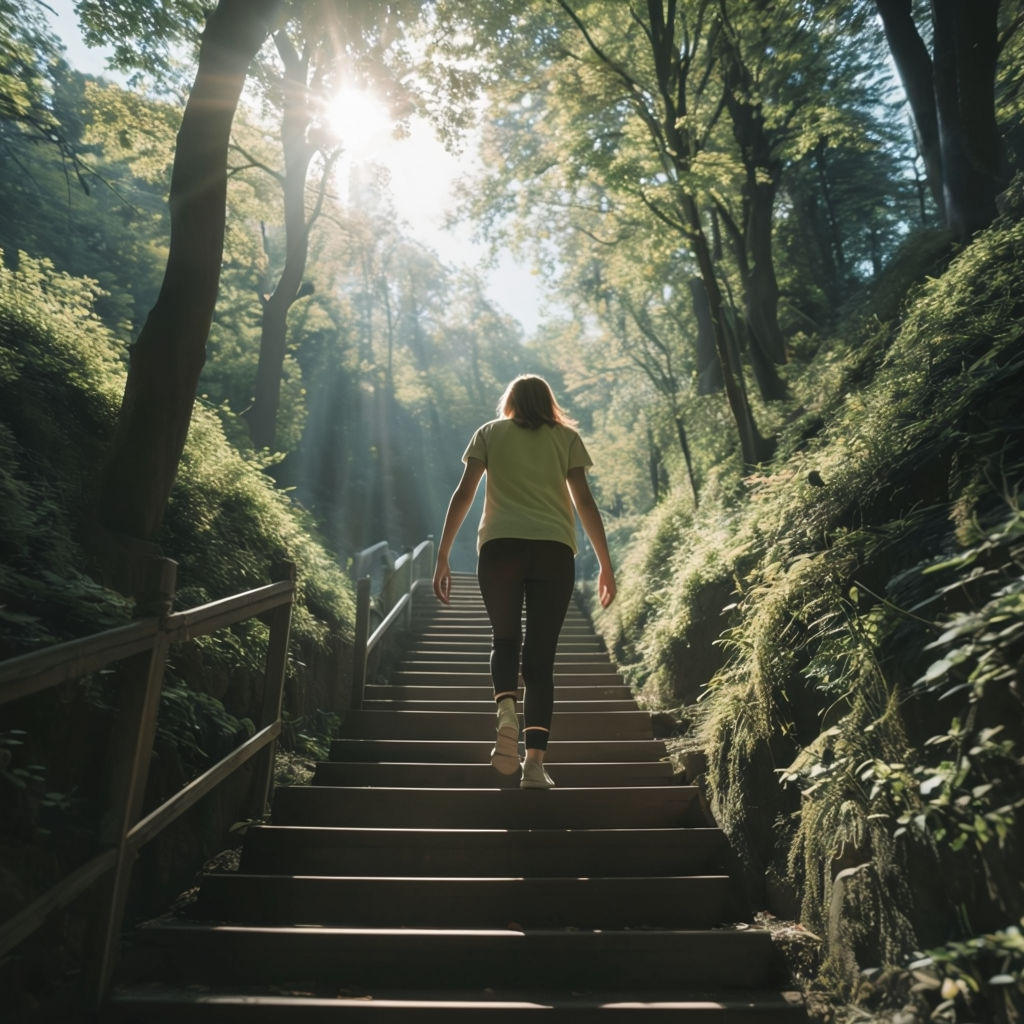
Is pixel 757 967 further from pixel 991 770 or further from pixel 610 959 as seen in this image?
pixel 991 770

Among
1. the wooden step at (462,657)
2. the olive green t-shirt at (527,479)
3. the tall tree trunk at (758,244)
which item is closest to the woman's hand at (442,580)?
the olive green t-shirt at (527,479)

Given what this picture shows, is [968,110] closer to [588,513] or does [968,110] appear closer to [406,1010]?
[588,513]

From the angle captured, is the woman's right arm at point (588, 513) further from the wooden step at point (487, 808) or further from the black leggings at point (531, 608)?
the wooden step at point (487, 808)

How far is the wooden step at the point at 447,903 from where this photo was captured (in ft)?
9.71

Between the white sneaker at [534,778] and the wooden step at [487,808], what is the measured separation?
1.04 ft

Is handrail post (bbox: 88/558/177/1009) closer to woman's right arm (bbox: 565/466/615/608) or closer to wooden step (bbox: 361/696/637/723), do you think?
woman's right arm (bbox: 565/466/615/608)

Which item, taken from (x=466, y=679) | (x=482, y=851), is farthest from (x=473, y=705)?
(x=482, y=851)

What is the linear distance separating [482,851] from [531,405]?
2.08 meters

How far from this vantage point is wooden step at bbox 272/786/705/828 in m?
3.72

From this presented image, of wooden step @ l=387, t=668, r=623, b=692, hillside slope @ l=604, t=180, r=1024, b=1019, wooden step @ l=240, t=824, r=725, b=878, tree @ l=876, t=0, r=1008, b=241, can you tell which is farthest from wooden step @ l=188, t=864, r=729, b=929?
tree @ l=876, t=0, r=1008, b=241

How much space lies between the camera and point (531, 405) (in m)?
3.78

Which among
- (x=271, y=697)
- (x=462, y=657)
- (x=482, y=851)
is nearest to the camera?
(x=482, y=851)

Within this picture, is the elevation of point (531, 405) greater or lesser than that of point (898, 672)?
greater

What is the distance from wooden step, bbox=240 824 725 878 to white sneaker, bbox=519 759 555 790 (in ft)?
0.63
